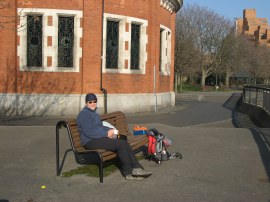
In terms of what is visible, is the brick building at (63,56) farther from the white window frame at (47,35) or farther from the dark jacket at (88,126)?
the dark jacket at (88,126)

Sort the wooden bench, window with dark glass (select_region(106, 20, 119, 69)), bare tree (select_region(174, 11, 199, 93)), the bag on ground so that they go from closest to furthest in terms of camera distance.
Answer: the wooden bench
the bag on ground
window with dark glass (select_region(106, 20, 119, 69))
bare tree (select_region(174, 11, 199, 93))

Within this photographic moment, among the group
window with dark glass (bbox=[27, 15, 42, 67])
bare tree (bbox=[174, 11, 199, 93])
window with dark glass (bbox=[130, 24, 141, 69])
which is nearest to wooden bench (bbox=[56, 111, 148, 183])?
window with dark glass (bbox=[27, 15, 42, 67])

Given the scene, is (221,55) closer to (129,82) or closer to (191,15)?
(191,15)

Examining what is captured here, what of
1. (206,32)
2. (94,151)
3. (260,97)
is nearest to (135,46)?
(260,97)

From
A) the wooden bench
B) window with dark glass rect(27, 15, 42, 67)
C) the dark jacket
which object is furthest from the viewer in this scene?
window with dark glass rect(27, 15, 42, 67)

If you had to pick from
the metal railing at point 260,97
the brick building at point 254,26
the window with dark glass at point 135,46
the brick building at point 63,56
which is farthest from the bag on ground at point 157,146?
the brick building at point 254,26

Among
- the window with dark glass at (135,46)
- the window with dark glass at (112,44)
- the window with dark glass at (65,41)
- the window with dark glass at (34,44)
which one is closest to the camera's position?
the window with dark glass at (34,44)

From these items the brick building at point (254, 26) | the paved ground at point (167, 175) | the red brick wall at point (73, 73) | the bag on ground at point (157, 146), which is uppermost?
the brick building at point (254, 26)

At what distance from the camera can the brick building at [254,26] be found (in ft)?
501

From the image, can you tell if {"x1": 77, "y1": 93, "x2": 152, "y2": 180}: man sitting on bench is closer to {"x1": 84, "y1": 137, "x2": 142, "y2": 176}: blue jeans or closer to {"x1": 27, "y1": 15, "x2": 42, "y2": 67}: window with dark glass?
{"x1": 84, "y1": 137, "x2": 142, "y2": 176}: blue jeans

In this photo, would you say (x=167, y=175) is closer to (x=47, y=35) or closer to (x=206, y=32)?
(x=47, y=35)

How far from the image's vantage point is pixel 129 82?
1972 centimetres

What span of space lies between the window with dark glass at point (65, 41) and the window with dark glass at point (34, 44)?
90cm

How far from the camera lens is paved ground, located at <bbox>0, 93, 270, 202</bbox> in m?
5.56
